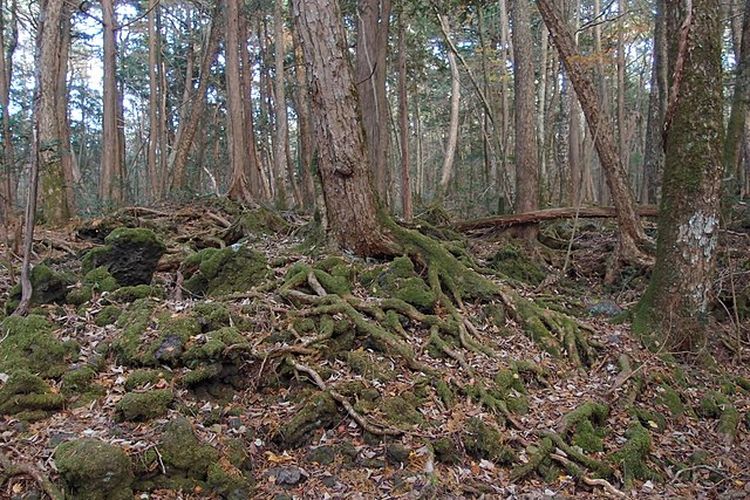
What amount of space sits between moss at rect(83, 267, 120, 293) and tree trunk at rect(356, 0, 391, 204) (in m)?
4.86

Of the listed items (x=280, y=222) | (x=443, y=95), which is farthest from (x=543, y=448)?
(x=443, y=95)

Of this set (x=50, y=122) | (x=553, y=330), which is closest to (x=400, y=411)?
(x=553, y=330)

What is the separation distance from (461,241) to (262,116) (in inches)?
685

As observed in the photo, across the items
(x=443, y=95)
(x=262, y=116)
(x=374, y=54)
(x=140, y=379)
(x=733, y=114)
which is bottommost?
(x=140, y=379)

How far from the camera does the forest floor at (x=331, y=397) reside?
11.8ft

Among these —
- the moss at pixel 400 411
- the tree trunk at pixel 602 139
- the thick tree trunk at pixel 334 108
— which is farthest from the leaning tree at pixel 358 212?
the tree trunk at pixel 602 139

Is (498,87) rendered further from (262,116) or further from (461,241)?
(461,241)

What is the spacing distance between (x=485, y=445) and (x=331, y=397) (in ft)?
4.15

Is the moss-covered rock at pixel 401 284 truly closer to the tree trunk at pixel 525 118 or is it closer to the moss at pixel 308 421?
the moss at pixel 308 421

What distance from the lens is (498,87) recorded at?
22984 mm

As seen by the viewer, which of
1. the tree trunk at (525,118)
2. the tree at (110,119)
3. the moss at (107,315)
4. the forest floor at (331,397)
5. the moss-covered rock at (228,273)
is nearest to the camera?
the forest floor at (331,397)

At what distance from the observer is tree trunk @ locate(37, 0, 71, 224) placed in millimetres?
9445

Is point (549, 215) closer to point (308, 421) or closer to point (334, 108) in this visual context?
point (334, 108)

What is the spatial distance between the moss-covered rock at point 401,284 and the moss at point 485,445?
193 centimetres
